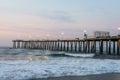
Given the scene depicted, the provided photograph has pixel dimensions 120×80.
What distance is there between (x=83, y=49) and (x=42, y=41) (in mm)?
28872

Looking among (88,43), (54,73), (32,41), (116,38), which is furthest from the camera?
(32,41)

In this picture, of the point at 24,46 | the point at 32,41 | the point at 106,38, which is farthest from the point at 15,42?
the point at 106,38

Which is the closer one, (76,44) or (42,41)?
(76,44)

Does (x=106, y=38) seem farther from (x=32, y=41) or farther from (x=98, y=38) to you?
(x=32, y=41)

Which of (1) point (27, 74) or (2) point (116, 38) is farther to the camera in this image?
(2) point (116, 38)

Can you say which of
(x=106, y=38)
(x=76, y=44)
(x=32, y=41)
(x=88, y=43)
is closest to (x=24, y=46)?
(x=32, y=41)

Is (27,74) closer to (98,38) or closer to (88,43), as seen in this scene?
(98,38)

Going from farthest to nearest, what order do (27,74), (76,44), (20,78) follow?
1. (76,44)
2. (27,74)
3. (20,78)

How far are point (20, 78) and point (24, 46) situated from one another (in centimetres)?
8795

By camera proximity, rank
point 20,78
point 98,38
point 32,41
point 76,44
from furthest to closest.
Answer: point 32,41
point 76,44
point 98,38
point 20,78

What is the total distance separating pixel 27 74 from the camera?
16500 mm

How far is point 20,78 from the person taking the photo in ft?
50.2

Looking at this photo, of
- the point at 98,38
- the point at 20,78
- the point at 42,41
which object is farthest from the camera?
the point at 42,41

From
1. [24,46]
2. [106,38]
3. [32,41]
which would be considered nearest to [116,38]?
[106,38]
